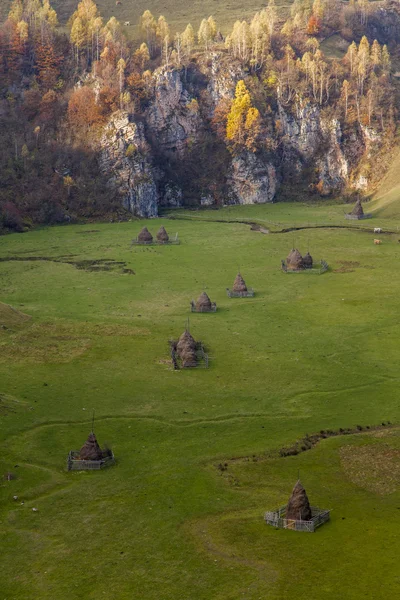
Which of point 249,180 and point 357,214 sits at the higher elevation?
point 249,180

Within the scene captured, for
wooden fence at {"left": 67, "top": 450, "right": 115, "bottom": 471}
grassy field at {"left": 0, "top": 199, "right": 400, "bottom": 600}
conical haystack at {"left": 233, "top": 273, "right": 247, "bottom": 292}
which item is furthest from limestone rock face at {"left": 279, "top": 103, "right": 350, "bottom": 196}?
wooden fence at {"left": 67, "top": 450, "right": 115, "bottom": 471}

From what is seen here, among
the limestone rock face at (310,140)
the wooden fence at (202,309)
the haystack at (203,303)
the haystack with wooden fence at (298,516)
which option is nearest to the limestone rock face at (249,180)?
the limestone rock face at (310,140)

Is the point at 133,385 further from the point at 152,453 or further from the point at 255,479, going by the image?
the point at 255,479

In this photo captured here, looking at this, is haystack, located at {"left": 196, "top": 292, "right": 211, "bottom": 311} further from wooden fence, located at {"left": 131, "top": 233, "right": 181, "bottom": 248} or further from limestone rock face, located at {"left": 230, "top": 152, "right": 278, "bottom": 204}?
limestone rock face, located at {"left": 230, "top": 152, "right": 278, "bottom": 204}

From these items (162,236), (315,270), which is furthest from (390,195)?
(315,270)

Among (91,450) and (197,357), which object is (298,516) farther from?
(197,357)
